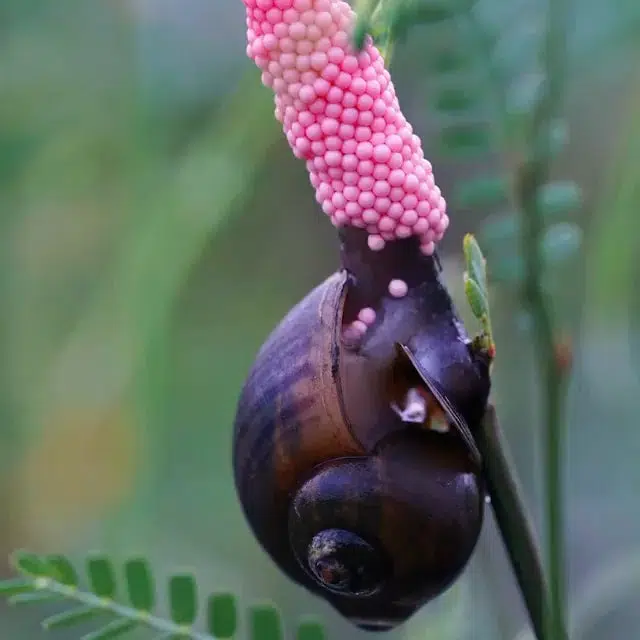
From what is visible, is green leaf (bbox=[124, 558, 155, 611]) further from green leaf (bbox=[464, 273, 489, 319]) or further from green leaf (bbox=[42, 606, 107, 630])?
green leaf (bbox=[464, 273, 489, 319])

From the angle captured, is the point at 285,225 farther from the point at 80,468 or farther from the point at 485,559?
the point at 485,559

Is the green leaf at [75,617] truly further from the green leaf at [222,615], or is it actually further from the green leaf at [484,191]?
the green leaf at [484,191]

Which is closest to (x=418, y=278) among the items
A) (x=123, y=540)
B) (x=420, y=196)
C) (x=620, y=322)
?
(x=420, y=196)

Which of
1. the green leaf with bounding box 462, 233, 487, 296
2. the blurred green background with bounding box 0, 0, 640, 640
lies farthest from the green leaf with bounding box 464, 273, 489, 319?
the blurred green background with bounding box 0, 0, 640, 640

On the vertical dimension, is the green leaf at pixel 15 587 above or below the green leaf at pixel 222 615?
above

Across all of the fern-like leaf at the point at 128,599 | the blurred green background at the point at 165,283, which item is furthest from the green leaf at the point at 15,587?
the blurred green background at the point at 165,283

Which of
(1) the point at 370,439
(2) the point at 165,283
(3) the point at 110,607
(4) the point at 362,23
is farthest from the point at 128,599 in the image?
(2) the point at 165,283
